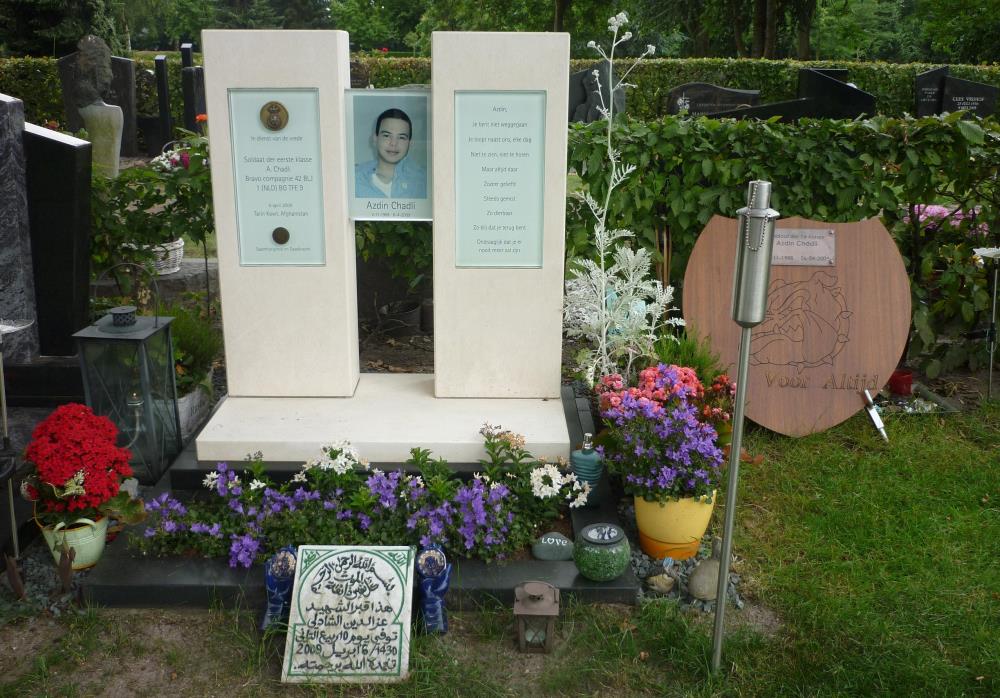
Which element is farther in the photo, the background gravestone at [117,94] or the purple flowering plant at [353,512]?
the background gravestone at [117,94]

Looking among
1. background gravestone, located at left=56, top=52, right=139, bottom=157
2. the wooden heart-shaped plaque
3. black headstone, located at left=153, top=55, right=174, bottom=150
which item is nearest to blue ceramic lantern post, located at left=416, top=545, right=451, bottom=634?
the wooden heart-shaped plaque

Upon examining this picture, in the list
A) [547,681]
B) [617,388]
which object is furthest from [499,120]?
[547,681]

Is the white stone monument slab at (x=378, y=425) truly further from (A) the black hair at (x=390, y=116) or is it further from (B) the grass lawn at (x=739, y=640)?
(A) the black hair at (x=390, y=116)

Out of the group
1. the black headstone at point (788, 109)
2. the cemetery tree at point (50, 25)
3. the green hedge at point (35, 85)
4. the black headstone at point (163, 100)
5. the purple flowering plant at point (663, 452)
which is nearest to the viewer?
the purple flowering plant at point (663, 452)

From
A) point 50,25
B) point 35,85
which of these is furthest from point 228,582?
point 50,25

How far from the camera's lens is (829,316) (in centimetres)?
491

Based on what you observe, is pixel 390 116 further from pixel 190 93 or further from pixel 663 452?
pixel 190 93

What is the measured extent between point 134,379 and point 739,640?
8.85ft

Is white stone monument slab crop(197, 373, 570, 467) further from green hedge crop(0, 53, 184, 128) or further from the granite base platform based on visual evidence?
green hedge crop(0, 53, 184, 128)

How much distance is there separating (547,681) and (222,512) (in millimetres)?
1479

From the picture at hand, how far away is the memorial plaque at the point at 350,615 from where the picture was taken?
2.94 metres

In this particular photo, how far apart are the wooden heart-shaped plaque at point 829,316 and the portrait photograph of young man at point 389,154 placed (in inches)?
66.7

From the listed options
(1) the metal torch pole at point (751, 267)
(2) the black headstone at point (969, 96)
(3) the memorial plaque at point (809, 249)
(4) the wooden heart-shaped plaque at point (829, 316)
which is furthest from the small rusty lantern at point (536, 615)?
(2) the black headstone at point (969, 96)

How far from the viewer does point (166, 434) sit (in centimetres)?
417
